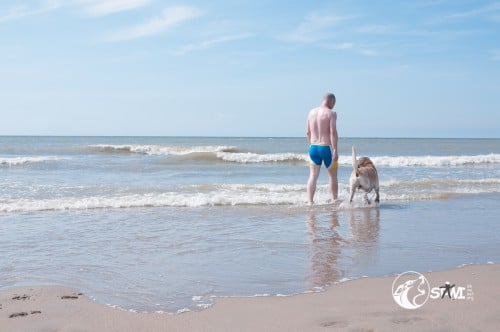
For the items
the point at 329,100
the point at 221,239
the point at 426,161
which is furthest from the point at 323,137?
the point at 426,161

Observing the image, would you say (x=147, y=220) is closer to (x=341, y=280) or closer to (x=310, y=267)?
(x=310, y=267)

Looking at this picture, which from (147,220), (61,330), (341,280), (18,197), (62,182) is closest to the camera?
(61,330)

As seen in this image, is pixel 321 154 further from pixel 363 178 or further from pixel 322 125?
pixel 363 178

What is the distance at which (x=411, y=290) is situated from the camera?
363cm

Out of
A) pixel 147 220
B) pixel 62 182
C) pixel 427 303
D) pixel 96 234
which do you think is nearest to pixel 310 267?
pixel 427 303

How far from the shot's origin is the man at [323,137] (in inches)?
340

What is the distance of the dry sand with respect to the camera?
2969 millimetres

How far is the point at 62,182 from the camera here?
1276cm

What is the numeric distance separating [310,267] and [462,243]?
2041 mm

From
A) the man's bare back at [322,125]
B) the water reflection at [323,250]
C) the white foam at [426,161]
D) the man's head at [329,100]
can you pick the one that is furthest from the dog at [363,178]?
the white foam at [426,161]

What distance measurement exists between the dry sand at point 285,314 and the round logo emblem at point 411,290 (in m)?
0.05

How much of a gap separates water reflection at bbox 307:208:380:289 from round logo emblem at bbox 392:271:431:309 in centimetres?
48

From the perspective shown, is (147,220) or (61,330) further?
(147,220)

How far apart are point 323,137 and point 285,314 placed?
5812 mm
